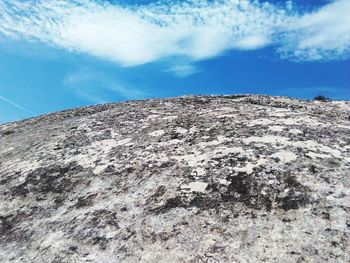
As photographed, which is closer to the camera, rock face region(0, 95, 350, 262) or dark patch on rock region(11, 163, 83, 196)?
rock face region(0, 95, 350, 262)

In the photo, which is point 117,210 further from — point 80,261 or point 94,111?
point 94,111

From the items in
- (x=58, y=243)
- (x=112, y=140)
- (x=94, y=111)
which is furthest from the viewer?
(x=94, y=111)

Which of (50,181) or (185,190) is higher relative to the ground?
(50,181)

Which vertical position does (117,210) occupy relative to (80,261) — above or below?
above

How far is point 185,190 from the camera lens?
728cm

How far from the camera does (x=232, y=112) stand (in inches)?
419

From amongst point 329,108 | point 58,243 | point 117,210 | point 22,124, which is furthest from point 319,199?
point 22,124

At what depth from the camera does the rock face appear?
6062 mm

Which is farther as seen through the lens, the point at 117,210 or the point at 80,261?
the point at 117,210

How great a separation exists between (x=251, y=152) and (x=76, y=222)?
3.37 metres

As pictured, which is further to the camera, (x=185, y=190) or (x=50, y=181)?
(x=50, y=181)

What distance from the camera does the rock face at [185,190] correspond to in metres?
6.06

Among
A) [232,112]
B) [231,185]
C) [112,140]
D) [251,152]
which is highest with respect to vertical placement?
[232,112]

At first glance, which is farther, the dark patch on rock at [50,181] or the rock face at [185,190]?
the dark patch on rock at [50,181]
